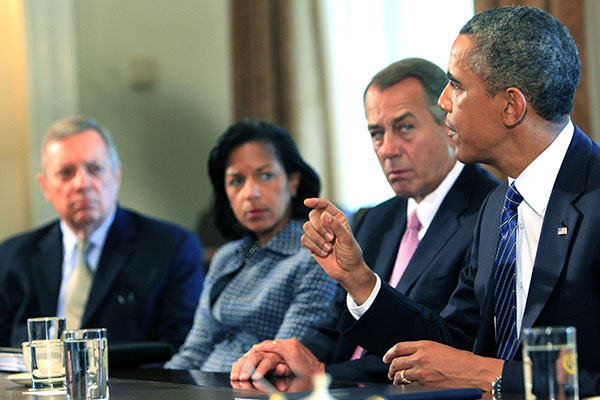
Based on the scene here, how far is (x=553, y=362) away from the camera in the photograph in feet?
4.20

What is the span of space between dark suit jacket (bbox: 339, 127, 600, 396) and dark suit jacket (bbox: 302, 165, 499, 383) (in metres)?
0.24

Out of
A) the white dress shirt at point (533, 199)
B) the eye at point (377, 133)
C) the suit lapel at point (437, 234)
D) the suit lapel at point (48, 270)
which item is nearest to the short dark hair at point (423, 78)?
the eye at point (377, 133)

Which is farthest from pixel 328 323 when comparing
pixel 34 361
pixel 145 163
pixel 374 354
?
pixel 145 163

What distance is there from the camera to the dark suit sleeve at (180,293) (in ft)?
12.0

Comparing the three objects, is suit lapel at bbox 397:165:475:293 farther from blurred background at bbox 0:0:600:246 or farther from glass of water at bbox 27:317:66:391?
blurred background at bbox 0:0:600:246

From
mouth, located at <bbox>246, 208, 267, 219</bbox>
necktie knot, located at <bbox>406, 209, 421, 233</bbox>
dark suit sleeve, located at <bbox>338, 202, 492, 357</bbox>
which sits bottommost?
dark suit sleeve, located at <bbox>338, 202, 492, 357</bbox>

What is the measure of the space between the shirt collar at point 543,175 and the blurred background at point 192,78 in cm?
211

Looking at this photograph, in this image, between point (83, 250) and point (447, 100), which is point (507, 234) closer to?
point (447, 100)

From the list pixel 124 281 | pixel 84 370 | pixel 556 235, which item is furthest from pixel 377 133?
pixel 124 281

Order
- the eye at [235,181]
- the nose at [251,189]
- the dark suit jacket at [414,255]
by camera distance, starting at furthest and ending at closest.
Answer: the eye at [235,181]
the nose at [251,189]
the dark suit jacket at [414,255]

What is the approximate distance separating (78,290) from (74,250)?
210 millimetres

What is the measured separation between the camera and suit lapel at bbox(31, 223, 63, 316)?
381 cm

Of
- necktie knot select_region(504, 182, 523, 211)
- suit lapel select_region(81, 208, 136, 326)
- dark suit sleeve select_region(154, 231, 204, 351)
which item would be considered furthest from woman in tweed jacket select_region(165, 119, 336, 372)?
necktie knot select_region(504, 182, 523, 211)

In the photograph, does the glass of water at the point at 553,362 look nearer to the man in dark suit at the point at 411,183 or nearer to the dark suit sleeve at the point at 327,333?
the man in dark suit at the point at 411,183
